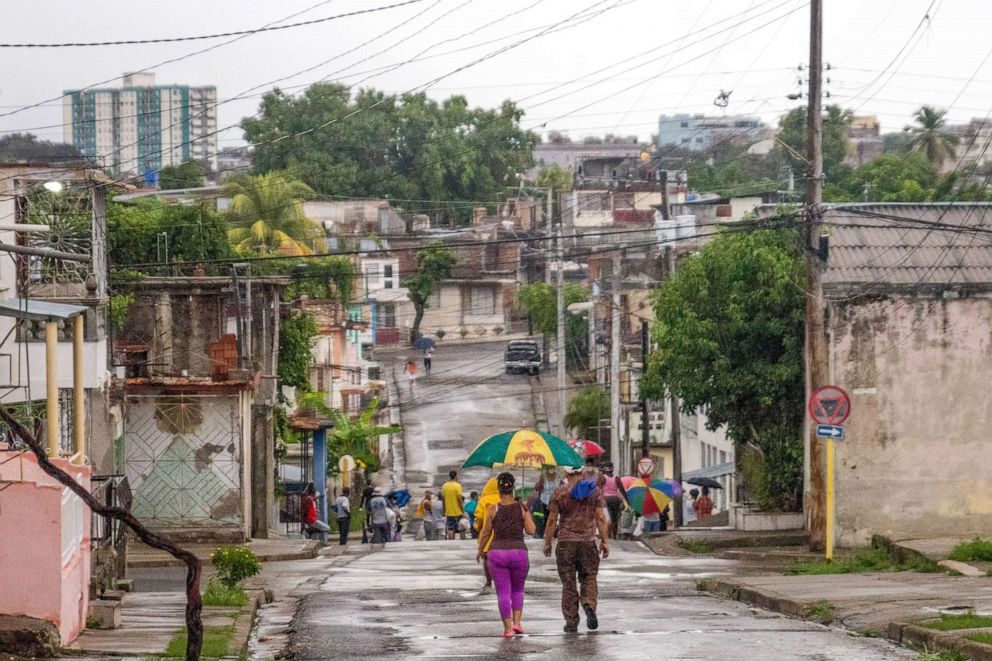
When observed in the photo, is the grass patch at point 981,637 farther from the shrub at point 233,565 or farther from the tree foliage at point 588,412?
the tree foliage at point 588,412

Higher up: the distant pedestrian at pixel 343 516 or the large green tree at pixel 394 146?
the large green tree at pixel 394 146

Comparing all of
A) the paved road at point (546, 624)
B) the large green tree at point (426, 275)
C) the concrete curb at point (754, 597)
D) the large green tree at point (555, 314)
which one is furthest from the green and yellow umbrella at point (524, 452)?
the large green tree at point (426, 275)

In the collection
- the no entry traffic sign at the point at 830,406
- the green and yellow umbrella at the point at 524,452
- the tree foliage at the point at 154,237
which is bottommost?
the green and yellow umbrella at the point at 524,452

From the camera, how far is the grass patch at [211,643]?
12938 mm

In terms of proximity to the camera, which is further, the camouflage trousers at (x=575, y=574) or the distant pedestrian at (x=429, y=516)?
the distant pedestrian at (x=429, y=516)

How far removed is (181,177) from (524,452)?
62.3 metres

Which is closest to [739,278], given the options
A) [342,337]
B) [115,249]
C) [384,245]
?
[115,249]

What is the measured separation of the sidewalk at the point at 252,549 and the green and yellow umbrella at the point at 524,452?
3322mm

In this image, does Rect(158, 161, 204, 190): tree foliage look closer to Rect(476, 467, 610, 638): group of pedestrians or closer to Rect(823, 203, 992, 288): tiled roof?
Rect(823, 203, 992, 288): tiled roof

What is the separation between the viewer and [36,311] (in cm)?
1345

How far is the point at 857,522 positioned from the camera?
2522 cm

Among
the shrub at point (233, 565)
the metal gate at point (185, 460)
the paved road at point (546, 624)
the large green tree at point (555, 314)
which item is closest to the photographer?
the paved road at point (546, 624)

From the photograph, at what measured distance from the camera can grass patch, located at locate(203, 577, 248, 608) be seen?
1705 centimetres

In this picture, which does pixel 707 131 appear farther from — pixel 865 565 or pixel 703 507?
pixel 865 565
